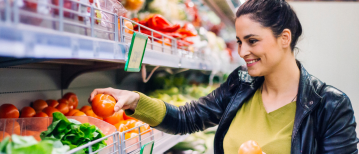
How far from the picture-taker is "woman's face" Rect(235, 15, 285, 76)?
112cm

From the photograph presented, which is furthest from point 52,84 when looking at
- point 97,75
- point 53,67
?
point 97,75

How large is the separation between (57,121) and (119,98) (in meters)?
0.32

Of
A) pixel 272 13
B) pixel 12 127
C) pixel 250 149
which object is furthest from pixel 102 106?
pixel 272 13

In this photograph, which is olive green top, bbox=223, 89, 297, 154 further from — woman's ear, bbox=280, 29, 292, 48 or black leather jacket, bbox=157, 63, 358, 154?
woman's ear, bbox=280, 29, 292, 48

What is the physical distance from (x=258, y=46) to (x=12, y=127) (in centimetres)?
95

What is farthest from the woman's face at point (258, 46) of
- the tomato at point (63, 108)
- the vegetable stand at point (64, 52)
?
the tomato at point (63, 108)

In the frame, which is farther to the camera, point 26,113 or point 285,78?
point 285,78

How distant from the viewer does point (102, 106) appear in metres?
0.87

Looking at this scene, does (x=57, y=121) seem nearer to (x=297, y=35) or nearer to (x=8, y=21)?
(x=8, y=21)

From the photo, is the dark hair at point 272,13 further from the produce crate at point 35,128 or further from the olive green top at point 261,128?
the produce crate at point 35,128

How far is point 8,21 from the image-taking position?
398mm

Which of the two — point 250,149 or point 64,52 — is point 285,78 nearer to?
point 250,149

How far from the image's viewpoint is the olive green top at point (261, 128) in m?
1.10

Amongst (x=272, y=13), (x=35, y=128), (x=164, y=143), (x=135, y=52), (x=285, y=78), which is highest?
(x=272, y=13)
